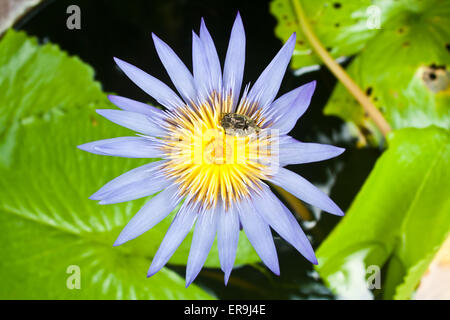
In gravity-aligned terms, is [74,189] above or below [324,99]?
below

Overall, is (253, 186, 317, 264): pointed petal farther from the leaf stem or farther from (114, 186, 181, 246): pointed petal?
the leaf stem

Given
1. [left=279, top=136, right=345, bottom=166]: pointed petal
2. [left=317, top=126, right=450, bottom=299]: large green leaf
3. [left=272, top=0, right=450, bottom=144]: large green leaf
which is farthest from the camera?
[left=272, top=0, right=450, bottom=144]: large green leaf

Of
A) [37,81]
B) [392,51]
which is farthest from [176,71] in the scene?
[392,51]

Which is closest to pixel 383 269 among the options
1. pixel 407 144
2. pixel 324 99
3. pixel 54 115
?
pixel 407 144

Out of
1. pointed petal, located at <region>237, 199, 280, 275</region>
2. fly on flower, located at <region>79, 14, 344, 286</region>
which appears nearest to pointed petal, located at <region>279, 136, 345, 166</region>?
fly on flower, located at <region>79, 14, 344, 286</region>

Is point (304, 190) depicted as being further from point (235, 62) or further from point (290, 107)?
point (235, 62)

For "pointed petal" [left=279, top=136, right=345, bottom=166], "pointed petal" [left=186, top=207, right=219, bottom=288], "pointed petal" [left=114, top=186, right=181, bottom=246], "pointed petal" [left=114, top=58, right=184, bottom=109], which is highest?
"pointed petal" [left=114, top=58, right=184, bottom=109]
